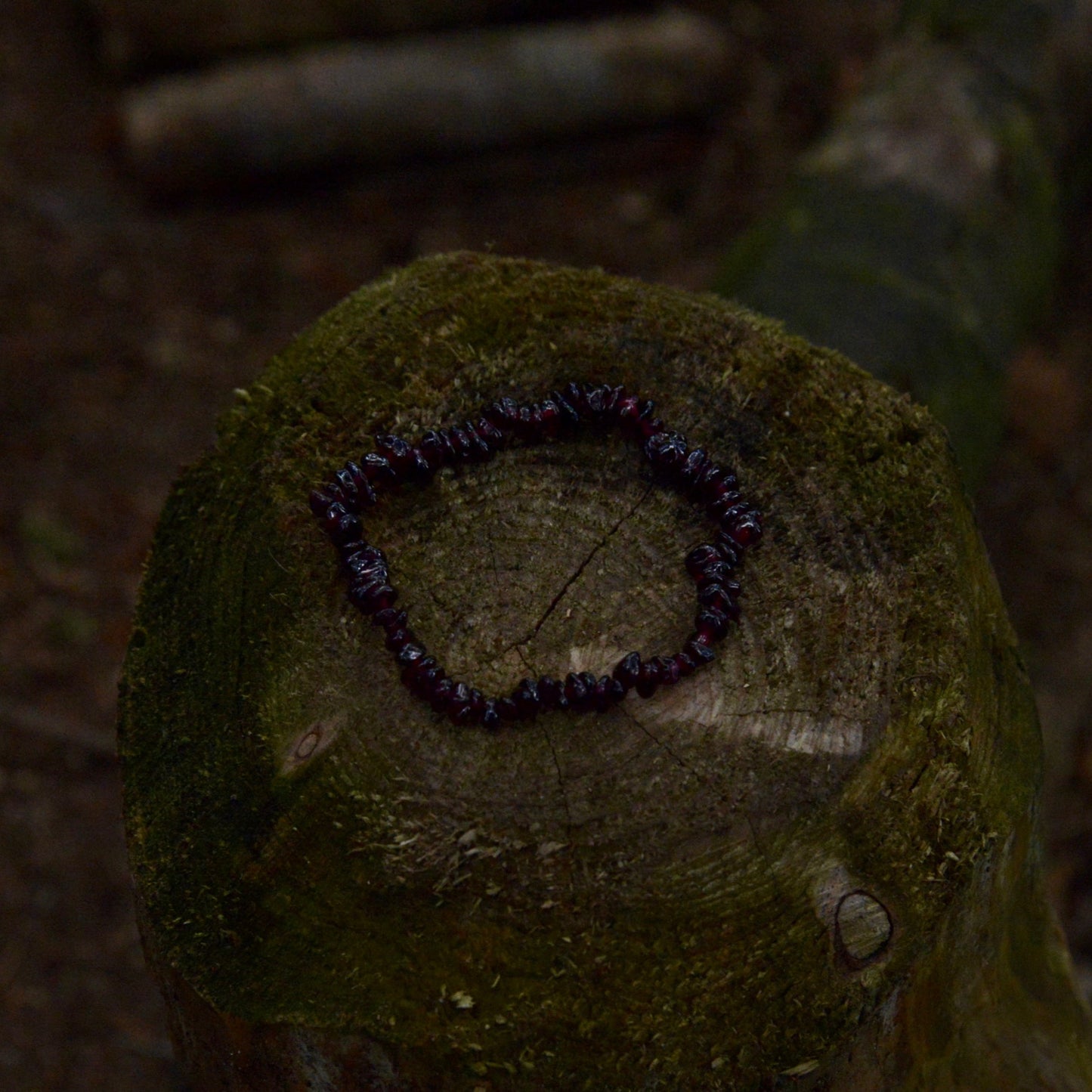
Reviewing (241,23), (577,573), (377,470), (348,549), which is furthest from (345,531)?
(241,23)

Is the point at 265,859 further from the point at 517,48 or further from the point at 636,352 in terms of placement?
the point at 517,48

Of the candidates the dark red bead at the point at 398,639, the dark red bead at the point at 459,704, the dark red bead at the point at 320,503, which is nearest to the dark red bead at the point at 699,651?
the dark red bead at the point at 459,704

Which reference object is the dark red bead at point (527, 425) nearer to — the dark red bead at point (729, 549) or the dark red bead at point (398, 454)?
the dark red bead at point (398, 454)

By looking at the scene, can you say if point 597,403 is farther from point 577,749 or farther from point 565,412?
point 577,749

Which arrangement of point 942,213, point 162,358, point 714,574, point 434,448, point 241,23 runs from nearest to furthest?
point 714,574 → point 434,448 → point 942,213 → point 162,358 → point 241,23

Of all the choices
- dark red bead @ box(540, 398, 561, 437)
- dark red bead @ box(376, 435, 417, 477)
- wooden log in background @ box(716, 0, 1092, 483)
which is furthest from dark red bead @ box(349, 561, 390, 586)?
wooden log in background @ box(716, 0, 1092, 483)

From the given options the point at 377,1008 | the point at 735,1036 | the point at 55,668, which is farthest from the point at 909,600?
the point at 55,668
